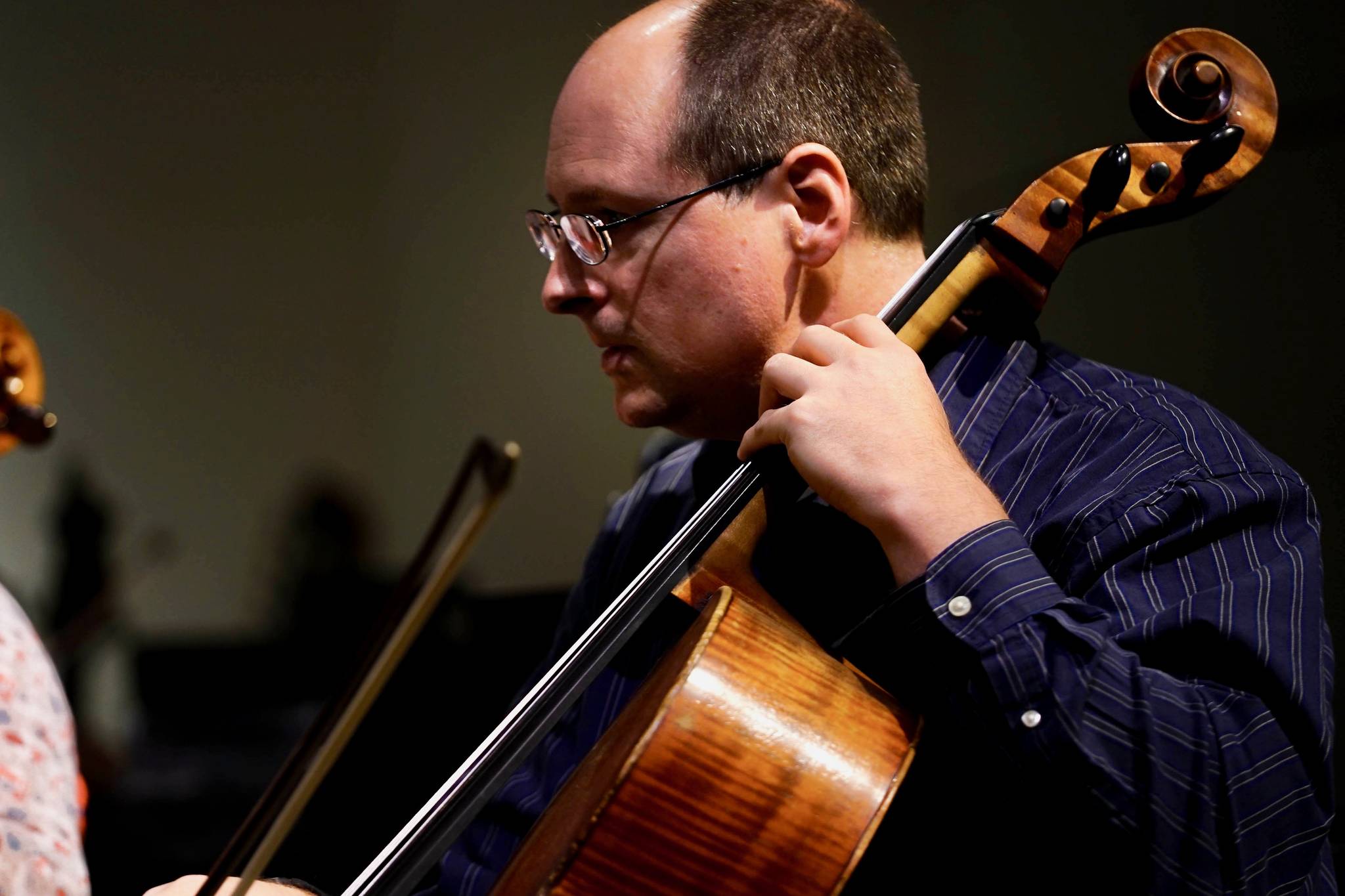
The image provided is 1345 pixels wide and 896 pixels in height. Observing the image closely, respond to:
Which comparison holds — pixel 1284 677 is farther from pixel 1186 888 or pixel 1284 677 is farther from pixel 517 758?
pixel 517 758

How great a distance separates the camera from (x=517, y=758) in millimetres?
851

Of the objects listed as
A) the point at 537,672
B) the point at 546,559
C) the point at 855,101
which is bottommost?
the point at 546,559

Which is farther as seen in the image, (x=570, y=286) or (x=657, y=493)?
(x=657, y=493)

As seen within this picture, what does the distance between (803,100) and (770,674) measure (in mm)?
619

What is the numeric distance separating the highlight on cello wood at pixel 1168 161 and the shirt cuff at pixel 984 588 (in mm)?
329

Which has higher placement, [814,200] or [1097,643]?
[814,200]

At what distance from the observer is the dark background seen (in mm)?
1678

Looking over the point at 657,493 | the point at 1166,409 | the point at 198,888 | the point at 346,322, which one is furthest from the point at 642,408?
the point at 346,322

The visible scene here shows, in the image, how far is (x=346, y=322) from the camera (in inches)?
77.3

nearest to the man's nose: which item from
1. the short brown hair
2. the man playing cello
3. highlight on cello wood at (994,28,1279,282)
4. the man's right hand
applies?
the man playing cello

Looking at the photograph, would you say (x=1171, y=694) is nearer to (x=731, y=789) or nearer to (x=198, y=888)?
(x=731, y=789)

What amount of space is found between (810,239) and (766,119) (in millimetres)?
124

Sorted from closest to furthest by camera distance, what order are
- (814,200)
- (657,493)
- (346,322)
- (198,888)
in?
(198,888) < (814,200) < (657,493) < (346,322)

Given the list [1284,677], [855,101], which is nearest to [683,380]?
[855,101]
